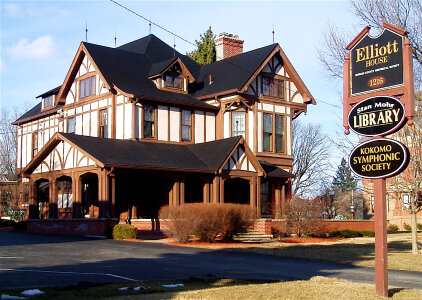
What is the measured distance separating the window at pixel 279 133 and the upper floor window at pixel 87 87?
11.7 metres

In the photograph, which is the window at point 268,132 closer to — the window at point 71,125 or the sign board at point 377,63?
the window at point 71,125

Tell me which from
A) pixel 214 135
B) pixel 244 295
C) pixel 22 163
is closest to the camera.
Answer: pixel 244 295

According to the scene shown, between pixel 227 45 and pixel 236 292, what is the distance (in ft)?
106

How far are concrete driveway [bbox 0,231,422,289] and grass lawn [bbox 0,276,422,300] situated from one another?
1.40 m

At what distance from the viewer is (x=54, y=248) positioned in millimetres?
21047

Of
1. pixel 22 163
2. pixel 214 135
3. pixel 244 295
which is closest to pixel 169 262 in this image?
pixel 244 295

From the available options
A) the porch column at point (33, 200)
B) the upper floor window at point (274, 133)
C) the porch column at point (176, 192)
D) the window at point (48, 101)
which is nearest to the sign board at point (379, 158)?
the porch column at point (176, 192)

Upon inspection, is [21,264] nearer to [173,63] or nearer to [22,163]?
[173,63]

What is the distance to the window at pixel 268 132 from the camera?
119 ft

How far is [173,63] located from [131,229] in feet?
41.0

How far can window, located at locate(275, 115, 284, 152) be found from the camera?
3694 centimetres

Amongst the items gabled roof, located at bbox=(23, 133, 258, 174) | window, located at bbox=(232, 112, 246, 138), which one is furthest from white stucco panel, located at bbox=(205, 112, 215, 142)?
gabled roof, located at bbox=(23, 133, 258, 174)

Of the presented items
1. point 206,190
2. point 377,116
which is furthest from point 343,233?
point 377,116

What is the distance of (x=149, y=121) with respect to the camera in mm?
33625
